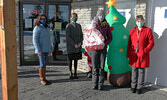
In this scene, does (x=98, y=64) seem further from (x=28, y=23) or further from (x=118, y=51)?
(x=28, y=23)

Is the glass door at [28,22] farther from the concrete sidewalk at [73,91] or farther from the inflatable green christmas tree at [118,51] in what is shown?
the inflatable green christmas tree at [118,51]

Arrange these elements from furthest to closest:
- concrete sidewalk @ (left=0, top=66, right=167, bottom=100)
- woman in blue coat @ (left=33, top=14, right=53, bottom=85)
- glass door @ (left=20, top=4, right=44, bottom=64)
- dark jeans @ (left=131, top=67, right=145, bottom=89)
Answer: glass door @ (left=20, top=4, right=44, bottom=64)
woman in blue coat @ (left=33, top=14, right=53, bottom=85)
dark jeans @ (left=131, top=67, right=145, bottom=89)
concrete sidewalk @ (left=0, top=66, right=167, bottom=100)

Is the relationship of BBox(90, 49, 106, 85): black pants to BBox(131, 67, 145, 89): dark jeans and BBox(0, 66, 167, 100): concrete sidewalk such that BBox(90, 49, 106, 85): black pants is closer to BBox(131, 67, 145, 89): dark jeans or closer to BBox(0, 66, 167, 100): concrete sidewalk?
BBox(0, 66, 167, 100): concrete sidewalk

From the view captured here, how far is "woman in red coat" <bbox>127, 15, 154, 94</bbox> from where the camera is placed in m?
4.08

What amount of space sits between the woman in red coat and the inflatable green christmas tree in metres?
0.24

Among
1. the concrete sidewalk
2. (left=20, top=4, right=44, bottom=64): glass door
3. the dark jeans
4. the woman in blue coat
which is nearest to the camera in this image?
the concrete sidewalk

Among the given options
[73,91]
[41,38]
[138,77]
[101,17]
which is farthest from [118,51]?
[41,38]

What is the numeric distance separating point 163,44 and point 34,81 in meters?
3.69

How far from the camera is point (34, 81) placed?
514cm

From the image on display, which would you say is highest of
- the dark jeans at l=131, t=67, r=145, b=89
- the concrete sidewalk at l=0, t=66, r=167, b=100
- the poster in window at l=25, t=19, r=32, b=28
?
the poster in window at l=25, t=19, r=32, b=28

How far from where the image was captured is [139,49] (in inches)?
163

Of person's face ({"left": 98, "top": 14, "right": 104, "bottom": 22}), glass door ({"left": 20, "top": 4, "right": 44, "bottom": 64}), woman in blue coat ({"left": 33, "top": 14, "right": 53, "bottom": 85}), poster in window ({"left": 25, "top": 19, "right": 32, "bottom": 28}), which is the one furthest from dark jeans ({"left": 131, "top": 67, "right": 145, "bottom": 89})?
poster in window ({"left": 25, "top": 19, "right": 32, "bottom": 28})

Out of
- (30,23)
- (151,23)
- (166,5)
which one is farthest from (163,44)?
(30,23)

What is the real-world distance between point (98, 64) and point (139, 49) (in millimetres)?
1055
